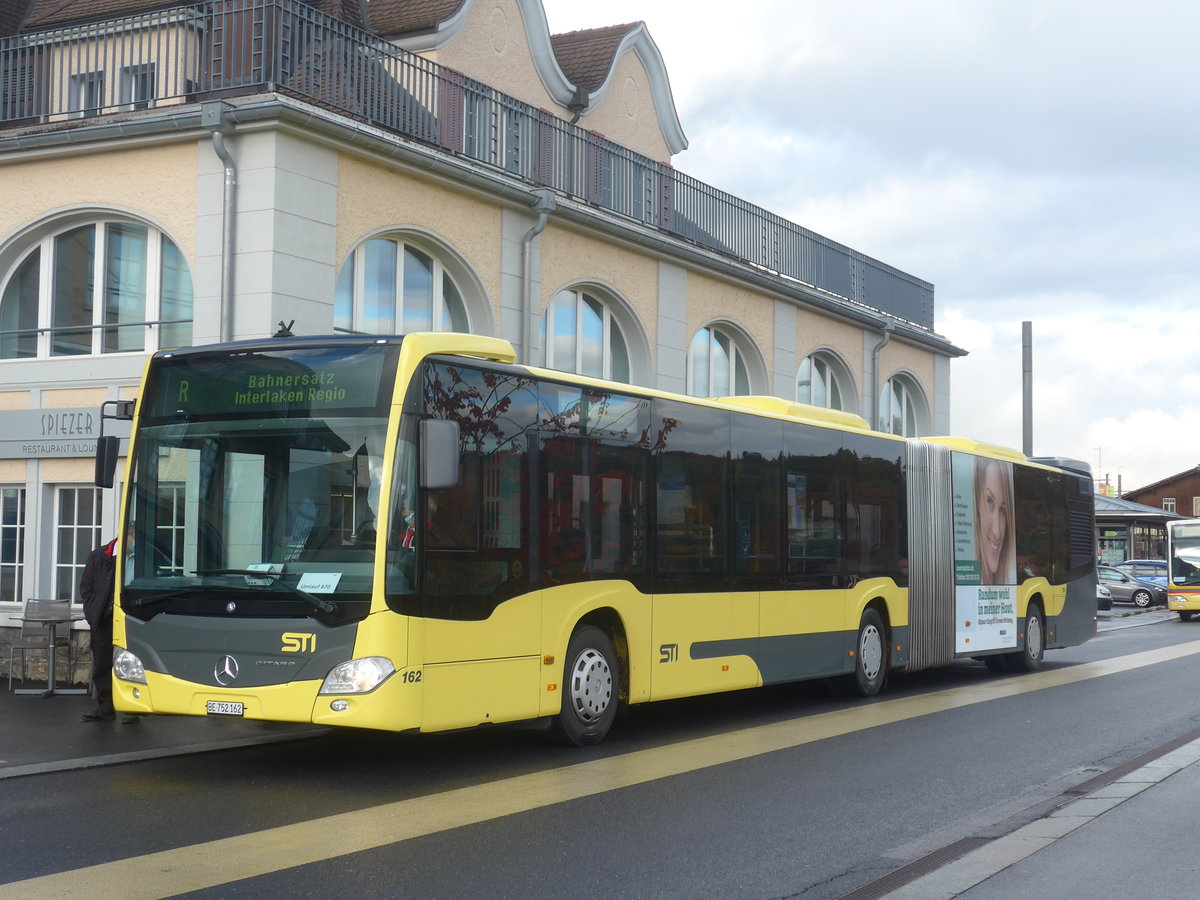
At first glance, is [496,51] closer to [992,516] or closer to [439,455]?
[992,516]

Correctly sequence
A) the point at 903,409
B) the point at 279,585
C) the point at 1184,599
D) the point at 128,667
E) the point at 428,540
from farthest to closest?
the point at 1184,599, the point at 903,409, the point at 128,667, the point at 428,540, the point at 279,585

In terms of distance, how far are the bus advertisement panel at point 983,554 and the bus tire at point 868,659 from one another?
210 centimetres

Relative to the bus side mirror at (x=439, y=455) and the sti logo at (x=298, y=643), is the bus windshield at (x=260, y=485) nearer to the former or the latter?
the sti logo at (x=298, y=643)

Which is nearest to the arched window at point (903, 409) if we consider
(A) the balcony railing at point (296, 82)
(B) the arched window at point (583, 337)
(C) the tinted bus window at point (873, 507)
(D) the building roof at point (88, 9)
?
(B) the arched window at point (583, 337)

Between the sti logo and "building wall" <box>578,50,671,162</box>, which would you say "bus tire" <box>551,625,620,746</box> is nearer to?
the sti logo

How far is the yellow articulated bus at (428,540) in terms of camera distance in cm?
871

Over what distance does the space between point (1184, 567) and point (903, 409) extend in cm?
1422

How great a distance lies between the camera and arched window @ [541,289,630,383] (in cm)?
1838

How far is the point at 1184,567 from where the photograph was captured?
38906 millimetres

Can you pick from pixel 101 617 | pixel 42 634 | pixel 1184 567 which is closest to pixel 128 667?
pixel 101 617

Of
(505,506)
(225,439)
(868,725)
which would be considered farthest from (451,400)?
(868,725)

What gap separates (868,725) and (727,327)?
10.7 metres

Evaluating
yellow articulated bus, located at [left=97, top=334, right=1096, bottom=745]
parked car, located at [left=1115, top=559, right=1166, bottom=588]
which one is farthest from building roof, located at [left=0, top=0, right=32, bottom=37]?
parked car, located at [left=1115, top=559, right=1166, bottom=588]

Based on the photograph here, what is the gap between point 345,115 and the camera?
14703 millimetres
